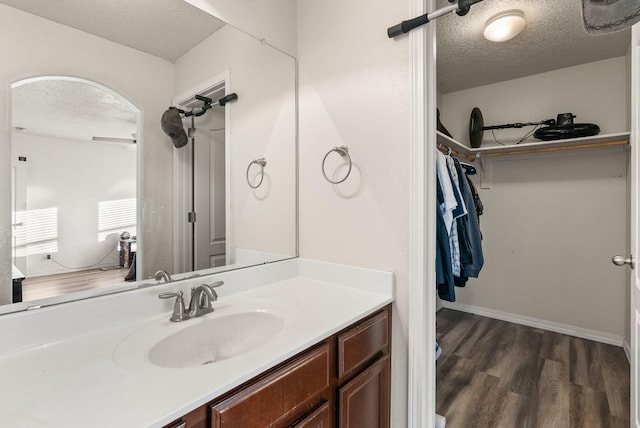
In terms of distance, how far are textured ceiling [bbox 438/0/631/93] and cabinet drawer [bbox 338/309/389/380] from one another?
1.99m

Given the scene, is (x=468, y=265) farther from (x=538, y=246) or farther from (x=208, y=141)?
(x=208, y=141)

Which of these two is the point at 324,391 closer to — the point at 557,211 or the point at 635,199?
the point at 635,199

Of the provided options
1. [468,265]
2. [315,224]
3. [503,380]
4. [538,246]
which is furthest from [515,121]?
[315,224]

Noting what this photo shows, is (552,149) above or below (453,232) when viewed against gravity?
above

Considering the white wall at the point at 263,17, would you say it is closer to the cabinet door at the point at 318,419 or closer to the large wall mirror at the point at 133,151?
the large wall mirror at the point at 133,151

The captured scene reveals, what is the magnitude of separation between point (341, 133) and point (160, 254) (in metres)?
0.94

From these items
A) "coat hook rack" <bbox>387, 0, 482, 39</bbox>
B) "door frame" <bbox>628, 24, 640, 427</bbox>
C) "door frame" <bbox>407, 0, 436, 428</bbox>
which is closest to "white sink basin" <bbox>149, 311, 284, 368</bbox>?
"door frame" <bbox>407, 0, 436, 428</bbox>

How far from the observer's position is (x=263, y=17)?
4.97 ft

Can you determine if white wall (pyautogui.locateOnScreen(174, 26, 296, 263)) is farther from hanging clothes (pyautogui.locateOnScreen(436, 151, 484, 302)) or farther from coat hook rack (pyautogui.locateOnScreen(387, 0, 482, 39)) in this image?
hanging clothes (pyautogui.locateOnScreen(436, 151, 484, 302))

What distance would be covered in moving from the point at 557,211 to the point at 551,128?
0.78 metres

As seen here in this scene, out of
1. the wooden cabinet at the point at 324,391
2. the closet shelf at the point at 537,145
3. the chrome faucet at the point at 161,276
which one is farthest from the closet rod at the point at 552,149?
the chrome faucet at the point at 161,276

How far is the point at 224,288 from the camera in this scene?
131 cm

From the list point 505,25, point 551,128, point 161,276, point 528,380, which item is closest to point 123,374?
point 161,276

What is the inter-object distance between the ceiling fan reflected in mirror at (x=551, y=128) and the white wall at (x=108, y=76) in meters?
2.85
